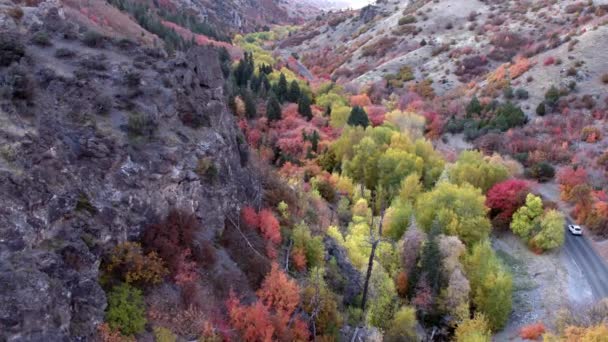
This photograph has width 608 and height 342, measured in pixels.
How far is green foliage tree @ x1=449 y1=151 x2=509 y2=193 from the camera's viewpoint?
194 feet

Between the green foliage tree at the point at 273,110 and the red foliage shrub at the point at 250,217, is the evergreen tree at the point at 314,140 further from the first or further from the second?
the red foliage shrub at the point at 250,217

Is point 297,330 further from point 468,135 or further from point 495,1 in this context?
point 495,1

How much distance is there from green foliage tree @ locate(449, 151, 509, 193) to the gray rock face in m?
31.6

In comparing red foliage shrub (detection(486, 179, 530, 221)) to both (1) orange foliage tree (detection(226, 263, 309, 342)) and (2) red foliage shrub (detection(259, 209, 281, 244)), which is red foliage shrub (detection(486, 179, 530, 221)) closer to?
(2) red foliage shrub (detection(259, 209, 281, 244))

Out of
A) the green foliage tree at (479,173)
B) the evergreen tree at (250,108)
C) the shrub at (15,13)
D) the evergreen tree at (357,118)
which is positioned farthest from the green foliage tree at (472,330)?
the evergreen tree at (250,108)

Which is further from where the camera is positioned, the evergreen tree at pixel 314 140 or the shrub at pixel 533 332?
the evergreen tree at pixel 314 140

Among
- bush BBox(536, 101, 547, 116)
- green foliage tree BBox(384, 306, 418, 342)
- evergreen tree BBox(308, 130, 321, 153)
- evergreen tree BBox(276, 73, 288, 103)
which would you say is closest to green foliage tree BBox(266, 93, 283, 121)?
evergreen tree BBox(308, 130, 321, 153)

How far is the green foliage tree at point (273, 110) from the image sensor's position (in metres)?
75.9

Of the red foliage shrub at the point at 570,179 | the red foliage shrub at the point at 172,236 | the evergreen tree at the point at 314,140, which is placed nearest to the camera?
the red foliage shrub at the point at 172,236

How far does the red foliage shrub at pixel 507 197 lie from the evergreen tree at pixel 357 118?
24.2 m

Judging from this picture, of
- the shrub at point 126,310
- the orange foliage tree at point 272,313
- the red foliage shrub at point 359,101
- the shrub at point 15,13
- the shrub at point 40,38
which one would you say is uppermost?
the shrub at point 15,13

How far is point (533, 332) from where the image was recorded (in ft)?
135

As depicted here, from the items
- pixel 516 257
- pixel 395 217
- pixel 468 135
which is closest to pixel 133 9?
pixel 468 135

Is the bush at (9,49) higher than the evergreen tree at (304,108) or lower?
higher
